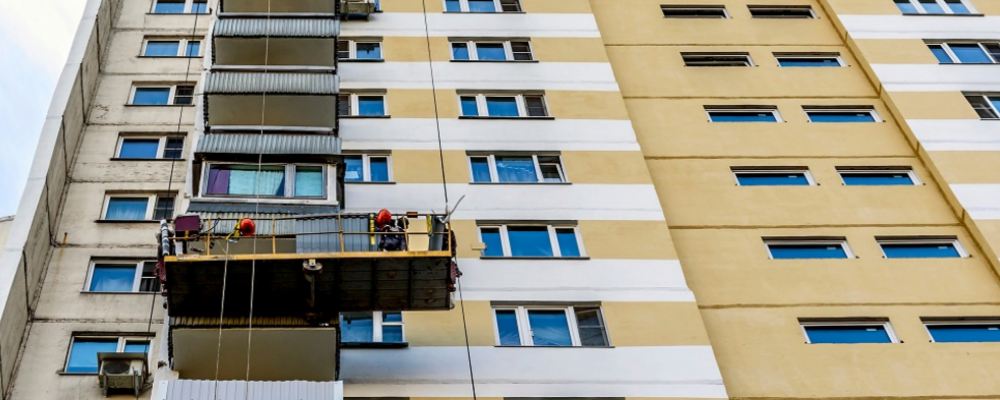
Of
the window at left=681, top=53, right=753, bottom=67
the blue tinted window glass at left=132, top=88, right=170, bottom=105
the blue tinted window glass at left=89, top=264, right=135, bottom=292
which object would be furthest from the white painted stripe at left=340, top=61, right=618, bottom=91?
the blue tinted window glass at left=89, top=264, right=135, bottom=292

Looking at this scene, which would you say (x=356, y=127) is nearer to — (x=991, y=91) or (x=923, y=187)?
(x=923, y=187)

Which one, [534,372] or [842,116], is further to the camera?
[842,116]

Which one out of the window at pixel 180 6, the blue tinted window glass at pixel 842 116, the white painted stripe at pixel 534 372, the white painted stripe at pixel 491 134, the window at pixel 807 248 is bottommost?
the white painted stripe at pixel 534 372

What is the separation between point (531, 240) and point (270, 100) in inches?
250

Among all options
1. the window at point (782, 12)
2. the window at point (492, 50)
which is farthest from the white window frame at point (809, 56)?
the window at point (492, 50)

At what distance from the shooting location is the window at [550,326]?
17.8 meters

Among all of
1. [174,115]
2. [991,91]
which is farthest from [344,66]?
[991,91]

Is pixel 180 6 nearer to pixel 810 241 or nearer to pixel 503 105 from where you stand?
pixel 503 105

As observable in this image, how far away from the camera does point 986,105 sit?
2461 centimetres

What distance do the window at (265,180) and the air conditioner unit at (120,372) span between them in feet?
10.6

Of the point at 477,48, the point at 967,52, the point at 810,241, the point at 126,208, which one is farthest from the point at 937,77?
the point at 126,208

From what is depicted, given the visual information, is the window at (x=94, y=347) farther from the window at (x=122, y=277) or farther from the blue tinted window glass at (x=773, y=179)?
the blue tinted window glass at (x=773, y=179)

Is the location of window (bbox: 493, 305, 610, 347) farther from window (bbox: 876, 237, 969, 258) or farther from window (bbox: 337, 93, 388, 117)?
window (bbox: 876, 237, 969, 258)

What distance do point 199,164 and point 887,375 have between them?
13.2 meters
